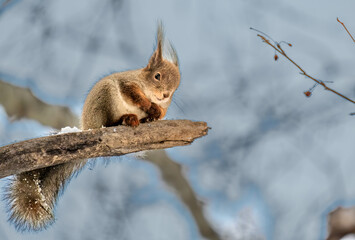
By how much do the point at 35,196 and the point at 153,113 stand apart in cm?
80

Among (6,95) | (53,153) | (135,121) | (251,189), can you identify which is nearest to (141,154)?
(135,121)

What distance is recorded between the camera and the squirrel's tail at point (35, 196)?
230cm

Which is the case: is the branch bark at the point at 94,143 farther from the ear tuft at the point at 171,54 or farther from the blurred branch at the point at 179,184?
the blurred branch at the point at 179,184

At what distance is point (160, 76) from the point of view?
2.56 m

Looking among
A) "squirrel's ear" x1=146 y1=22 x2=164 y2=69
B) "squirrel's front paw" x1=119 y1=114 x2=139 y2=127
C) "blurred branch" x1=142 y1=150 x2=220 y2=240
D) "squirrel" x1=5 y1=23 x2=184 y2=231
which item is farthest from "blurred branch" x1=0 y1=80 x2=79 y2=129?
"squirrel's front paw" x1=119 y1=114 x2=139 y2=127

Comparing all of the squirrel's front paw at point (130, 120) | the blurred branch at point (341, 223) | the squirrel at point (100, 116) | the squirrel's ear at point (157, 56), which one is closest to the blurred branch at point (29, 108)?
the squirrel at point (100, 116)

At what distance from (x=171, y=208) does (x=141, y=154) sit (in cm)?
98

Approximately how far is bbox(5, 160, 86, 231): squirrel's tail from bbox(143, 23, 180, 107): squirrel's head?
64cm

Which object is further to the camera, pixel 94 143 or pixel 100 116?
pixel 100 116

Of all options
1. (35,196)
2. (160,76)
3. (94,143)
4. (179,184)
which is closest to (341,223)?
(179,184)

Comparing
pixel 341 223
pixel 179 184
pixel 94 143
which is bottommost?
pixel 341 223

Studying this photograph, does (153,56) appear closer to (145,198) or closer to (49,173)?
(49,173)

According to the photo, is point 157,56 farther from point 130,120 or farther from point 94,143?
point 94,143

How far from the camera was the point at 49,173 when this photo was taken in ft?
7.96
